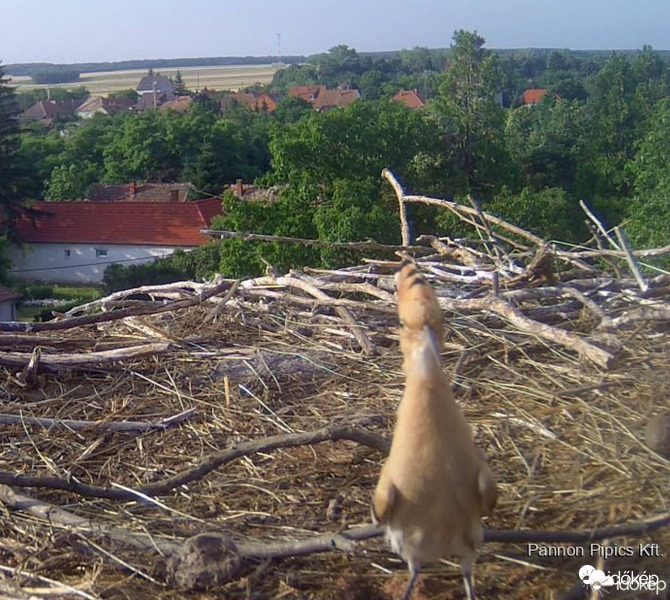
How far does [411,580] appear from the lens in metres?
2.69

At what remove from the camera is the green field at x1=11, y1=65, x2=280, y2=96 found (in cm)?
14875

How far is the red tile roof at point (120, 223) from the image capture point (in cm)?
3919

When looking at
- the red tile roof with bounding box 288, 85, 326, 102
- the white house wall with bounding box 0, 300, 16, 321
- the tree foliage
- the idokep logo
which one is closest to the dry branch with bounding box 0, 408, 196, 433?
the idokep logo

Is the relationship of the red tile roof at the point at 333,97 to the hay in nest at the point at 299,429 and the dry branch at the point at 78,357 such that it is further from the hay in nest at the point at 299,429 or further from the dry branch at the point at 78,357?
the dry branch at the point at 78,357

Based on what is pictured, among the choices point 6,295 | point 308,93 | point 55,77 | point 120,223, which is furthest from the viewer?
point 55,77

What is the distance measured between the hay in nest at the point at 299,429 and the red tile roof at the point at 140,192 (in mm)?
37373

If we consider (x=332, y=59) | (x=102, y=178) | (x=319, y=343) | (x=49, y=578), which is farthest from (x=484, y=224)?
(x=332, y=59)

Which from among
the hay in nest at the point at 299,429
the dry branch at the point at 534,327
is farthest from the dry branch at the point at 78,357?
the dry branch at the point at 534,327

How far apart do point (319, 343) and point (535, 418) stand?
4.80 feet

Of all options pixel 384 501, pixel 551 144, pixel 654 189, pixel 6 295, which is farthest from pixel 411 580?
pixel 551 144

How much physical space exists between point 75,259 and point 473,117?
65.1 ft

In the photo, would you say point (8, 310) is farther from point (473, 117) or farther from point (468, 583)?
point (468, 583)

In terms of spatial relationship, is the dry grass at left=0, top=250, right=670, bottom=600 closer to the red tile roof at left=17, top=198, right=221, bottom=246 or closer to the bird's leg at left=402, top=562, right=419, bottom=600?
the bird's leg at left=402, top=562, right=419, bottom=600

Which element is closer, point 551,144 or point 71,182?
point 551,144
